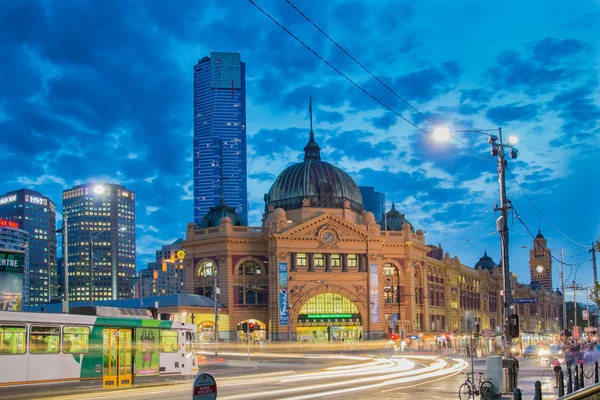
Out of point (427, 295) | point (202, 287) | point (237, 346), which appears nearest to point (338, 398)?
point (237, 346)

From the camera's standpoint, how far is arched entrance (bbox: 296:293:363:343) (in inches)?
3866

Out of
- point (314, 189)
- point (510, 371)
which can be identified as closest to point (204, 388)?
point (510, 371)

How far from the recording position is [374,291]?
101m

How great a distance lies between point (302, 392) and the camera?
2798 centimetres

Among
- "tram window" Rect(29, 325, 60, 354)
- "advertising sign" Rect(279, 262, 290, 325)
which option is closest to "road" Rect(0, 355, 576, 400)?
"tram window" Rect(29, 325, 60, 354)

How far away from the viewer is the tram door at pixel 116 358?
94.7 feet

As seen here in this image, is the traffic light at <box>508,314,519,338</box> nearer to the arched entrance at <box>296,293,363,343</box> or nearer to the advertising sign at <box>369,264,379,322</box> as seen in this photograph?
the arched entrance at <box>296,293,363,343</box>

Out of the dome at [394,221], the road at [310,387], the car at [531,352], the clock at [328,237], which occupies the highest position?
the dome at [394,221]

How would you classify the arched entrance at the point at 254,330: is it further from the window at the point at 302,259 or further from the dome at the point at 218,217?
the dome at the point at 218,217

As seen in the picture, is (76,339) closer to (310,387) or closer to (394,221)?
(310,387)

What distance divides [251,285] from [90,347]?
7158 centimetres

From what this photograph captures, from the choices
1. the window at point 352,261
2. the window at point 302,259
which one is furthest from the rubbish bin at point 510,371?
the window at point 352,261

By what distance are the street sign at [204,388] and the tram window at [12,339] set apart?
16.7 m

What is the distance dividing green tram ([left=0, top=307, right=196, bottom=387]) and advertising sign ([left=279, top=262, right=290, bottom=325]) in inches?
2435
